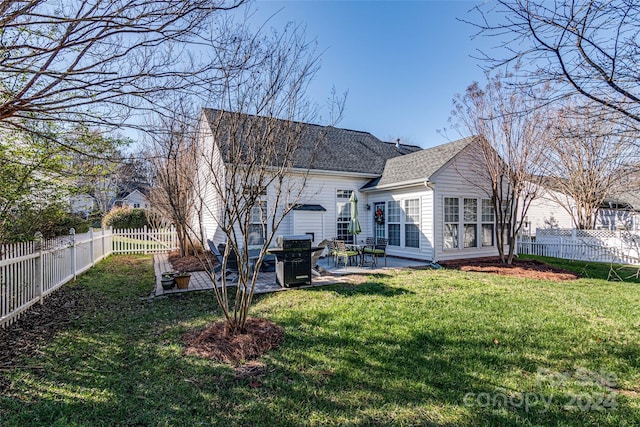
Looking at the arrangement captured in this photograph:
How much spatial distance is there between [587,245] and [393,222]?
27.0 ft

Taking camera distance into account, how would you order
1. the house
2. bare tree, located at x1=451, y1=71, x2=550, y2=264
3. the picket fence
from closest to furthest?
the picket fence
bare tree, located at x1=451, y1=71, x2=550, y2=264
the house

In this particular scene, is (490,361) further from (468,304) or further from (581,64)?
(581,64)

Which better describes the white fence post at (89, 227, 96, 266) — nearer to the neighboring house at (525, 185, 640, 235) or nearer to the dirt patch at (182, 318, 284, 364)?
the dirt patch at (182, 318, 284, 364)

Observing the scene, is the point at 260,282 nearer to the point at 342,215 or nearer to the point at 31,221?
the point at 31,221

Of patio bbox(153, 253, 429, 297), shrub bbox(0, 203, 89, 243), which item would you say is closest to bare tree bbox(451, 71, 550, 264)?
patio bbox(153, 253, 429, 297)

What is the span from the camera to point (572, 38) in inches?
103

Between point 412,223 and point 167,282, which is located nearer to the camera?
point 167,282

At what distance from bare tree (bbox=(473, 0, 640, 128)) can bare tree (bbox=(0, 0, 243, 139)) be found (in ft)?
9.78

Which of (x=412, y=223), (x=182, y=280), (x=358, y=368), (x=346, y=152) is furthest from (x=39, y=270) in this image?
(x=346, y=152)

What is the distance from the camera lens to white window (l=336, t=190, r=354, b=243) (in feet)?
41.9

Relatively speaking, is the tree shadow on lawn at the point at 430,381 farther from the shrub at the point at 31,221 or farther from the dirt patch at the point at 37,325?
the shrub at the point at 31,221

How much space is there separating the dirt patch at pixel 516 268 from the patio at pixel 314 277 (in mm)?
1293

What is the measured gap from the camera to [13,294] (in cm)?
488

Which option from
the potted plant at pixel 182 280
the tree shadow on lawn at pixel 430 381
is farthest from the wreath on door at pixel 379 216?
the tree shadow on lawn at pixel 430 381
